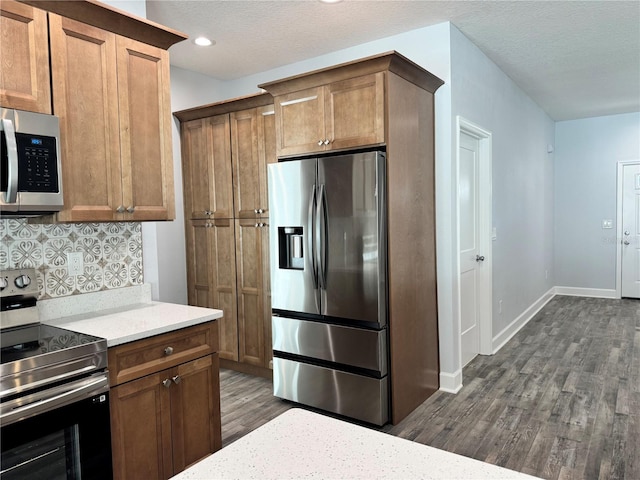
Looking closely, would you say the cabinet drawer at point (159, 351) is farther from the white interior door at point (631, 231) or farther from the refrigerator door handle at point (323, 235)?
the white interior door at point (631, 231)

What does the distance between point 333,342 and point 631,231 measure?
5.96 m

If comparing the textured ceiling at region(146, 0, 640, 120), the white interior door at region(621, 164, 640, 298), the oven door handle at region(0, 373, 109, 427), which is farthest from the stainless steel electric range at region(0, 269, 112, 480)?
the white interior door at region(621, 164, 640, 298)

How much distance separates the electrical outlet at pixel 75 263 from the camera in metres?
2.34

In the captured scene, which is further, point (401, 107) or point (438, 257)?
point (438, 257)

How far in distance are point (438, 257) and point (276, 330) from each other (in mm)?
1352

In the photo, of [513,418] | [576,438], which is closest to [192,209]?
[513,418]

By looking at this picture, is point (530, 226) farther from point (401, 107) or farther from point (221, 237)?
point (221, 237)

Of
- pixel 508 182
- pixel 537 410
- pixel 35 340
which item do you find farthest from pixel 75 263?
pixel 508 182

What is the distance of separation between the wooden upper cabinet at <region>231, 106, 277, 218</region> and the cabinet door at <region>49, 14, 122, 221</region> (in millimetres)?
1512

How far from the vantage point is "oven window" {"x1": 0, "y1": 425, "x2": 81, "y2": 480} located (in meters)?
1.54

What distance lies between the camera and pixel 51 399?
164 centimetres

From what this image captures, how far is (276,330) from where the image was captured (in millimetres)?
3309

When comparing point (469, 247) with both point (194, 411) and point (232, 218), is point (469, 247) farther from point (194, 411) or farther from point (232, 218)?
point (194, 411)

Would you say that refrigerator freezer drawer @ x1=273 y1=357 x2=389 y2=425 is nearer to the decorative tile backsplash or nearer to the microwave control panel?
the decorative tile backsplash
